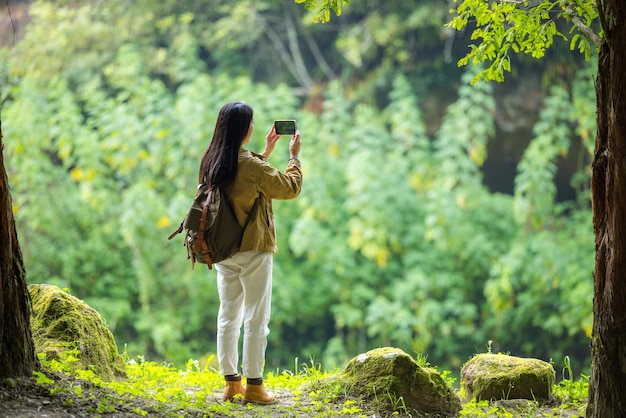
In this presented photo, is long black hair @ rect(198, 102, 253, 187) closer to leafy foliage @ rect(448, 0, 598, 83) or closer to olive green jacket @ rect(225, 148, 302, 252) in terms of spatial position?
olive green jacket @ rect(225, 148, 302, 252)

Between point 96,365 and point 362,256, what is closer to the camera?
point 96,365

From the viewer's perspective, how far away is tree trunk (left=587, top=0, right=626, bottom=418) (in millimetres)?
2969

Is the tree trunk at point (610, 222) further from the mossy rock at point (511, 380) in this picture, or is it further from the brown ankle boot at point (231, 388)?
the brown ankle boot at point (231, 388)

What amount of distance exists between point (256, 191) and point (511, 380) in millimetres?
1691

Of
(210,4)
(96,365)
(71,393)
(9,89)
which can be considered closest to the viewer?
(71,393)

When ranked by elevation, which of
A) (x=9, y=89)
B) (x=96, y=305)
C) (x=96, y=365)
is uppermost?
(x=9, y=89)

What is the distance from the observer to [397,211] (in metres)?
10.3

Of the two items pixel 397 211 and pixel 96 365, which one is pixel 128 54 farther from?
pixel 96 365

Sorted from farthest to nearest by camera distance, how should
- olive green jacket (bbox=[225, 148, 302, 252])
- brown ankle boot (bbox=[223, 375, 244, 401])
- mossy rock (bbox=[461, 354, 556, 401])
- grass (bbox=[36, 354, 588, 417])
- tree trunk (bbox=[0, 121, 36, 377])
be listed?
mossy rock (bbox=[461, 354, 556, 401])
brown ankle boot (bbox=[223, 375, 244, 401])
olive green jacket (bbox=[225, 148, 302, 252])
grass (bbox=[36, 354, 588, 417])
tree trunk (bbox=[0, 121, 36, 377])

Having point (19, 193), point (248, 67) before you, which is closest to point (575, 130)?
point (248, 67)

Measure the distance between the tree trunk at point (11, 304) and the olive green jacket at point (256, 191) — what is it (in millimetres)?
949

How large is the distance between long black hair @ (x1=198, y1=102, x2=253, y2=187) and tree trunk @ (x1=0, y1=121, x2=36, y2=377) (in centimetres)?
90

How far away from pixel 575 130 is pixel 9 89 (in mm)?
7387

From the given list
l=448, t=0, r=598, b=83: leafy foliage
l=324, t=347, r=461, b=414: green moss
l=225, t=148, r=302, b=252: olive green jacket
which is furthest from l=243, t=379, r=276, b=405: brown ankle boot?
l=448, t=0, r=598, b=83: leafy foliage
